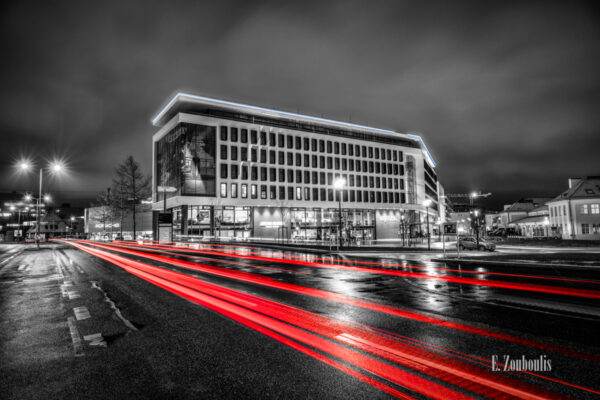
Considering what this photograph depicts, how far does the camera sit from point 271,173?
213ft

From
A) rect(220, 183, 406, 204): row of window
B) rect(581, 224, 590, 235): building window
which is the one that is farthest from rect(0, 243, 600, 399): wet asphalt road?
rect(581, 224, 590, 235): building window

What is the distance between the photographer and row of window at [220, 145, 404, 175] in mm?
61250

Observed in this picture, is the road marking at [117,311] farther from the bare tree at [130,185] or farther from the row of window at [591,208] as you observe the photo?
the row of window at [591,208]

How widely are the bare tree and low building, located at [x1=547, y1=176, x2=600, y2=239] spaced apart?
6849cm

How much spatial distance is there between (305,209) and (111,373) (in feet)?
206

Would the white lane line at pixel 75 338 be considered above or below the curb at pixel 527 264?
above

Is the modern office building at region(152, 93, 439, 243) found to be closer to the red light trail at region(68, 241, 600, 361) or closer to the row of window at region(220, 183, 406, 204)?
the row of window at region(220, 183, 406, 204)

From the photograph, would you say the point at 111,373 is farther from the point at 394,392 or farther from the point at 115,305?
the point at 115,305

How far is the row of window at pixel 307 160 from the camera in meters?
61.2

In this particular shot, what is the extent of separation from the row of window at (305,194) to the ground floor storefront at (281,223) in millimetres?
2324

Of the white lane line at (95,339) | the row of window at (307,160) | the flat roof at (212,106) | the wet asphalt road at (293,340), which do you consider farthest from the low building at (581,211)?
the white lane line at (95,339)

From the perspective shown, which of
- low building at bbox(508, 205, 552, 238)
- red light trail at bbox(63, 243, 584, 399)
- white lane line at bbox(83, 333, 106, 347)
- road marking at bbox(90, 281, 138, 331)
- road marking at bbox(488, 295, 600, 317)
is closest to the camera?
red light trail at bbox(63, 243, 584, 399)

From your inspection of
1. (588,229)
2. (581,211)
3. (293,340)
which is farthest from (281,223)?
(293,340)

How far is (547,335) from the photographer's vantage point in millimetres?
5809
